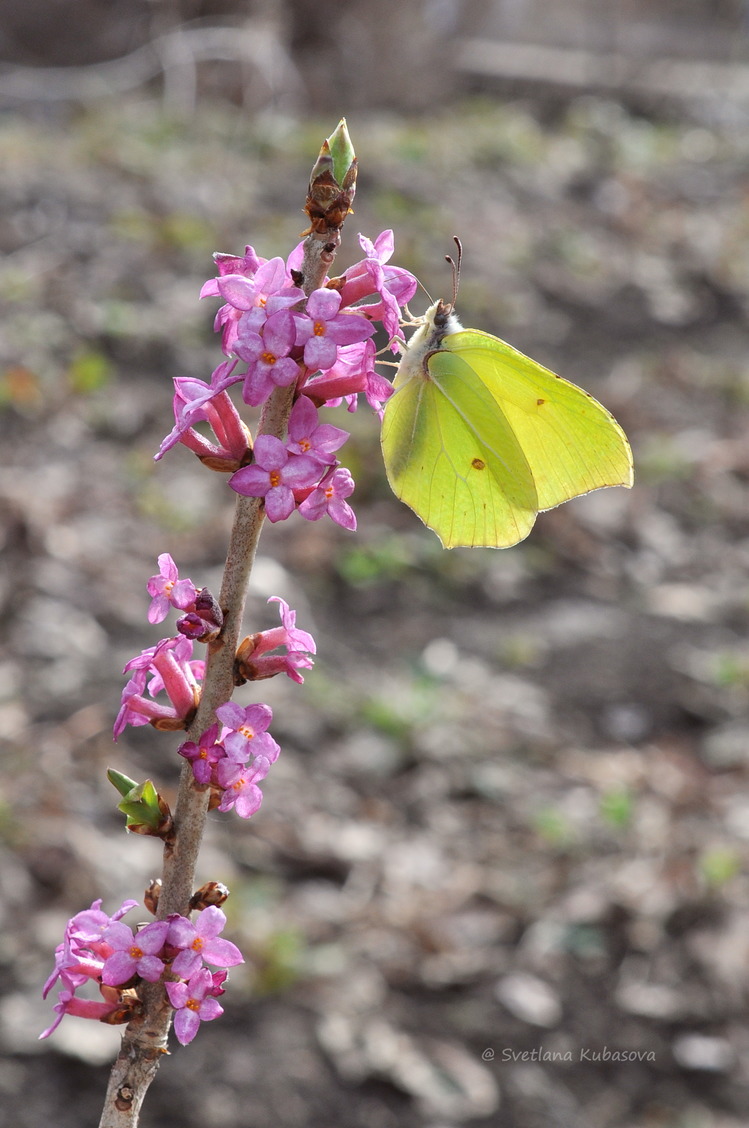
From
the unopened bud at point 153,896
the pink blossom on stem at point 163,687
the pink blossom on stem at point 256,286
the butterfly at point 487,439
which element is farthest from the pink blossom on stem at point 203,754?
the butterfly at point 487,439

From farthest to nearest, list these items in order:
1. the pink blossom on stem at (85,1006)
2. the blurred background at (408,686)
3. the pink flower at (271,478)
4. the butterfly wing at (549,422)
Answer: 1. the blurred background at (408,686)
2. the butterfly wing at (549,422)
3. the pink blossom on stem at (85,1006)
4. the pink flower at (271,478)

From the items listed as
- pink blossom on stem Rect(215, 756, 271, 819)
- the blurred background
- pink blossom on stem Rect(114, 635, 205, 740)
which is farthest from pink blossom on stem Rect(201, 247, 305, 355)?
the blurred background

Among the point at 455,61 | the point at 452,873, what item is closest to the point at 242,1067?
the point at 452,873

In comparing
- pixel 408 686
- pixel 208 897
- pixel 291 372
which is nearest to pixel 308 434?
pixel 291 372

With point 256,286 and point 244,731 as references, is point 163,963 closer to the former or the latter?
point 244,731

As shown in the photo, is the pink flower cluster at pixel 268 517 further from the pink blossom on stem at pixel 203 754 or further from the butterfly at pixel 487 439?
the butterfly at pixel 487 439

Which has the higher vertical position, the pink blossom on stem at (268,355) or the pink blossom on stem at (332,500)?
the pink blossom on stem at (268,355)

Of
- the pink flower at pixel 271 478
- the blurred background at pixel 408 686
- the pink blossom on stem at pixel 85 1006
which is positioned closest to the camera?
the pink flower at pixel 271 478

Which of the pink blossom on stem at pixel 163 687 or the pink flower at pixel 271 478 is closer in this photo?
the pink flower at pixel 271 478

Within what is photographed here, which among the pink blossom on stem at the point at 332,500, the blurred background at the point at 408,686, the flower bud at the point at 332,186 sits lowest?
the blurred background at the point at 408,686
